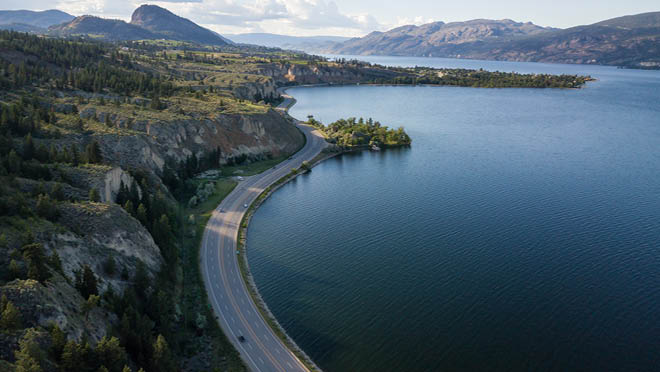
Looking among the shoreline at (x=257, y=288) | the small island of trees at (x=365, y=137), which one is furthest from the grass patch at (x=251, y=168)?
the small island of trees at (x=365, y=137)

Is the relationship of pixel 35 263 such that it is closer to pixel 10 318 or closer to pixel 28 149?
pixel 10 318

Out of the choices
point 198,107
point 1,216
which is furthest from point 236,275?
point 198,107

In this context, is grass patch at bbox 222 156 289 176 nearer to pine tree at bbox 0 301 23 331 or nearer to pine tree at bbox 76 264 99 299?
pine tree at bbox 76 264 99 299

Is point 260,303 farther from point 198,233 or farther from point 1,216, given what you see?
point 1,216

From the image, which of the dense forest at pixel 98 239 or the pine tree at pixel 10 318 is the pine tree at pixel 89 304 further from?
the pine tree at pixel 10 318

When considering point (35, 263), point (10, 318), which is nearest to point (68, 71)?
point (35, 263)

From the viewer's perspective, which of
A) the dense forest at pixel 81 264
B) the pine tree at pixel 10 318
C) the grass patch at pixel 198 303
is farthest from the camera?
the grass patch at pixel 198 303

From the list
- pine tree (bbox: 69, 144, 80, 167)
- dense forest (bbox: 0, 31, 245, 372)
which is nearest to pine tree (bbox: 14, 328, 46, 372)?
dense forest (bbox: 0, 31, 245, 372)
